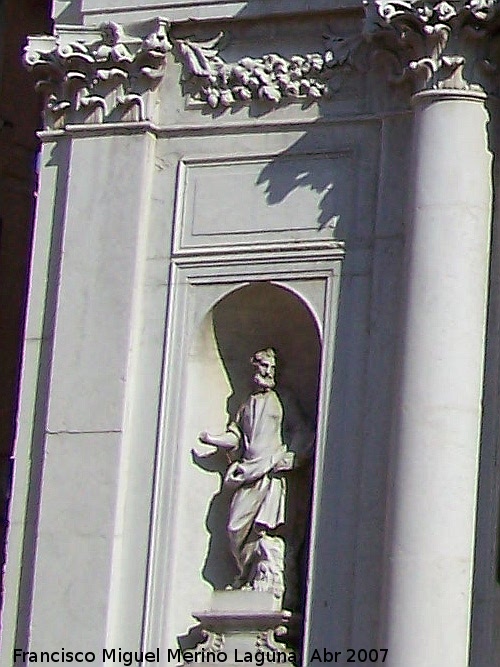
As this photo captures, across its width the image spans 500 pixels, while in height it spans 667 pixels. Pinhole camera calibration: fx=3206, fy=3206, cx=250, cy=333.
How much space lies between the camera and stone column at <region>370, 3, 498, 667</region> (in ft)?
65.8

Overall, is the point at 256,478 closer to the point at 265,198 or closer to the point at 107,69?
the point at 265,198

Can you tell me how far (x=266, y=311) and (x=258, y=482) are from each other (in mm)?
1209

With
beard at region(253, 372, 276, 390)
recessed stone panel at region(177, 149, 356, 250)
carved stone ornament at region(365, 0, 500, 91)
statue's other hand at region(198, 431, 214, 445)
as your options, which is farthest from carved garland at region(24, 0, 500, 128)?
statue's other hand at region(198, 431, 214, 445)

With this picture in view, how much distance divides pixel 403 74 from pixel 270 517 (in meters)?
3.07

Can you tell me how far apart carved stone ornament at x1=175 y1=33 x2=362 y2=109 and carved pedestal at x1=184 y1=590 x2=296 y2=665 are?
3.40 metres

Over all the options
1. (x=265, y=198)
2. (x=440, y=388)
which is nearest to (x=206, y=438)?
(x=265, y=198)

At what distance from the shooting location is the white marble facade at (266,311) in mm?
20375

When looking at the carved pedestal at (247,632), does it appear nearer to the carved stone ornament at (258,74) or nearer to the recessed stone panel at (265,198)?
the recessed stone panel at (265,198)

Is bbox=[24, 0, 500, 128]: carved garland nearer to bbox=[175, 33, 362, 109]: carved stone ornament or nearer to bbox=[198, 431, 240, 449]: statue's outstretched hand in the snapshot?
bbox=[175, 33, 362, 109]: carved stone ornament

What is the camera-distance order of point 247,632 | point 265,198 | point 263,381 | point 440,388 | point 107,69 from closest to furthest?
point 440,388
point 247,632
point 263,381
point 265,198
point 107,69

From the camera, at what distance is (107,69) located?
22.1 meters

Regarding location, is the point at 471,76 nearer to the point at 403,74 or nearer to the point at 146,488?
the point at 403,74

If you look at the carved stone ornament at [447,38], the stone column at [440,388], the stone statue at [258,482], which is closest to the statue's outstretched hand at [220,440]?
the stone statue at [258,482]

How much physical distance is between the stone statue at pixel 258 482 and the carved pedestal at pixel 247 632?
0.12m
